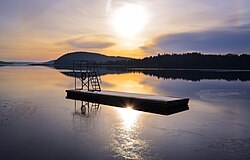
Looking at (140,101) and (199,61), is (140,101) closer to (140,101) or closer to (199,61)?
(140,101)

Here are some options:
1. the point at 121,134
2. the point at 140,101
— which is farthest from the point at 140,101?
the point at 121,134

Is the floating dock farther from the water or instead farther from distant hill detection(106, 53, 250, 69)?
distant hill detection(106, 53, 250, 69)

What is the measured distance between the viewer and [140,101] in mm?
12969

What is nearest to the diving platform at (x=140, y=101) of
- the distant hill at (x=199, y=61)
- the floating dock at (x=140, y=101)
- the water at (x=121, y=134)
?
the floating dock at (x=140, y=101)

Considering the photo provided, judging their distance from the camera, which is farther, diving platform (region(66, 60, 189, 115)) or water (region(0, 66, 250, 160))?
diving platform (region(66, 60, 189, 115))

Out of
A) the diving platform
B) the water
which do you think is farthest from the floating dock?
the water

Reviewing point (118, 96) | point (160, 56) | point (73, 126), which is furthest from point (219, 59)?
point (73, 126)

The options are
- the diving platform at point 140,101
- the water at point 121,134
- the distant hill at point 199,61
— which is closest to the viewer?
the water at point 121,134

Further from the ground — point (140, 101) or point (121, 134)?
point (140, 101)

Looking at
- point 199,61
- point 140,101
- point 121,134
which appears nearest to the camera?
point 121,134

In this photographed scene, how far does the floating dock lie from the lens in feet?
39.4

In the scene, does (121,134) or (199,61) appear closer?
(121,134)

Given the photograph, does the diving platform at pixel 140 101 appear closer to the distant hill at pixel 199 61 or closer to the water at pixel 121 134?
the water at pixel 121 134

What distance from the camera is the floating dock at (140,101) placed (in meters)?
12.0
